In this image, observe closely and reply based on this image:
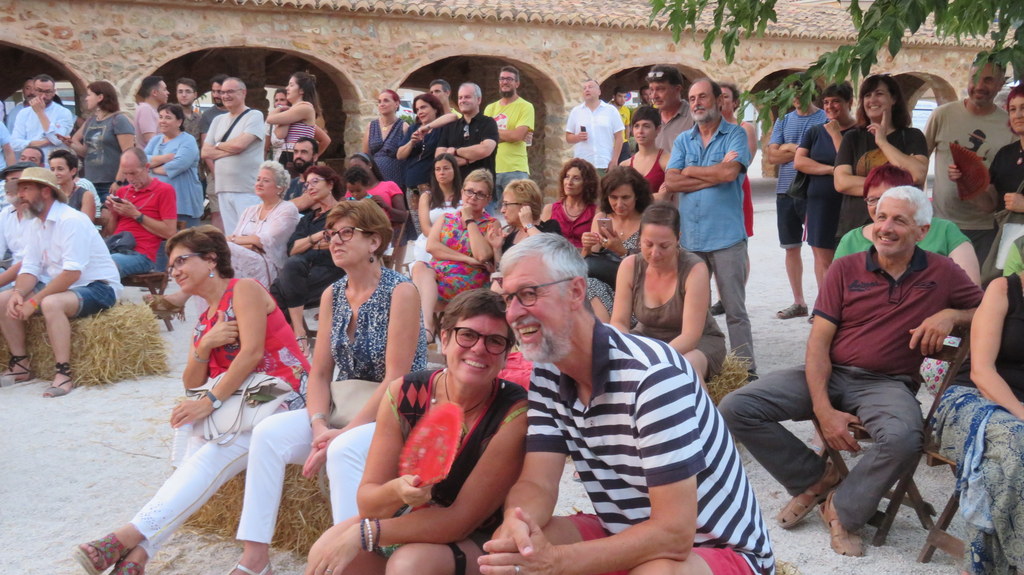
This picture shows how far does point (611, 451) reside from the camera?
2338mm

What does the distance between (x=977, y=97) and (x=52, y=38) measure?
36.2ft

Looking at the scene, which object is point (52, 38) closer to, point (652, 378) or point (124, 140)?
point (124, 140)

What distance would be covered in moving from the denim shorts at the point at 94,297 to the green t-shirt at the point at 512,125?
4481 mm

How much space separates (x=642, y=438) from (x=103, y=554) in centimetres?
213

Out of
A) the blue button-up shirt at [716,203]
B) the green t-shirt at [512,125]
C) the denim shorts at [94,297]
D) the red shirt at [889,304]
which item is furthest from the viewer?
the green t-shirt at [512,125]

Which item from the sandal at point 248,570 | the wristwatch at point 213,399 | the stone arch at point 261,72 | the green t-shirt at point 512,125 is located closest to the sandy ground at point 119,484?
the sandal at point 248,570

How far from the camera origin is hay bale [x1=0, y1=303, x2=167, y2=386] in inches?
244

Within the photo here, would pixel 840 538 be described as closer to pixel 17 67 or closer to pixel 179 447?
pixel 179 447

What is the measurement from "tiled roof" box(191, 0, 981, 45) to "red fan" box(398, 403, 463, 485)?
12.1 meters

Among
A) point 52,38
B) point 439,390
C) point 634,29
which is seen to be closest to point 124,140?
point 52,38

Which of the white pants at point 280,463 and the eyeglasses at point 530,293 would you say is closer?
the eyeglasses at point 530,293

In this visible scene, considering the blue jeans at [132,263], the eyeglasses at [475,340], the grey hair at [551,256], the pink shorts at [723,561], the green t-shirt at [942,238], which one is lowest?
the blue jeans at [132,263]

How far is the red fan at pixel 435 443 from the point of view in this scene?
2.42 meters

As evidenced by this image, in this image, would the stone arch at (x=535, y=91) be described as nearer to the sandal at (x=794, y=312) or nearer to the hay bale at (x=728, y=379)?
the sandal at (x=794, y=312)
